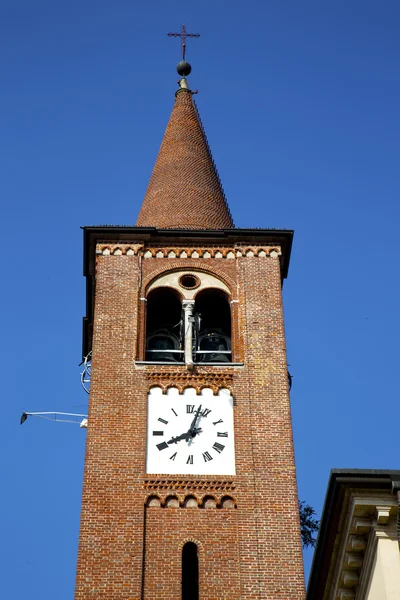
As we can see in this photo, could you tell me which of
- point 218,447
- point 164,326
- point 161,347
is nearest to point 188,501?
point 218,447

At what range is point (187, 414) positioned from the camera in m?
22.9

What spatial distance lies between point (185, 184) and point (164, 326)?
449 centimetres

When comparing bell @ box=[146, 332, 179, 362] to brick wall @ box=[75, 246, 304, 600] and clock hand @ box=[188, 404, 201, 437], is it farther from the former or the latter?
clock hand @ box=[188, 404, 201, 437]

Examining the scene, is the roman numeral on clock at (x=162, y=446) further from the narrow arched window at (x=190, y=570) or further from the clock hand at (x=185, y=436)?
the narrow arched window at (x=190, y=570)

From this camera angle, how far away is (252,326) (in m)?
24.5

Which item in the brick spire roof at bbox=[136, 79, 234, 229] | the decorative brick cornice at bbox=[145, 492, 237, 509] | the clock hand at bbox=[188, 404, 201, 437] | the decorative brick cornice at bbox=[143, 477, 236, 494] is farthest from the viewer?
the brick spire roof at bbox=[136, 79, 234, 229]

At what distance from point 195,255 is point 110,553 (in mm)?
7450

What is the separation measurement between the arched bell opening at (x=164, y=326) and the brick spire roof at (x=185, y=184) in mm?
2010

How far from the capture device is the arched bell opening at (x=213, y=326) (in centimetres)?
2459

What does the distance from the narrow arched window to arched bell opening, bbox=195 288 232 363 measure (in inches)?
171

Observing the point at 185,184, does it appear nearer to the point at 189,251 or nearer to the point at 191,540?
the point at 189,251

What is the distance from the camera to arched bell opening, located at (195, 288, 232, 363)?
24594 mm

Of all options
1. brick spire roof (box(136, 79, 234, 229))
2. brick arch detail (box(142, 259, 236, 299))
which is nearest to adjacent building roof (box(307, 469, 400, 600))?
brick arch detail (box(142, 259, 236, 299))

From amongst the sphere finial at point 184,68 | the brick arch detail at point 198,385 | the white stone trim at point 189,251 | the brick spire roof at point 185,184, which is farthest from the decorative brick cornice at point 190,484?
the sphere finial at point 184,68
